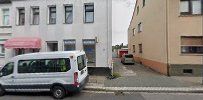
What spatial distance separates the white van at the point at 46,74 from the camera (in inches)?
446

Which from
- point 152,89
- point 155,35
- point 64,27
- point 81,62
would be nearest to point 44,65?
point 81,62

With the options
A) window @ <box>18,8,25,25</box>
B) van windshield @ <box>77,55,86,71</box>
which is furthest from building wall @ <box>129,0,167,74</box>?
window @ <box>18,8,25,25</box>

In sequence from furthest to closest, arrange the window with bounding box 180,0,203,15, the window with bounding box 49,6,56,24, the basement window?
the window with bounding box 49,6,56,24, the window with bounding box 180,0,203,15, the basement window

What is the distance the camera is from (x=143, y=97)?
1147cm

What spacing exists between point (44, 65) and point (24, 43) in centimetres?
744

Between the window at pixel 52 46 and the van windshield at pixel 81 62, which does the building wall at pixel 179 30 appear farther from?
the window at pixel 52 46

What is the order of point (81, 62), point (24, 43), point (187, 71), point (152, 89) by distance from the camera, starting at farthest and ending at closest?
point (24, 43) → point (187, 71) → point (152, 89) → point (81, 62)

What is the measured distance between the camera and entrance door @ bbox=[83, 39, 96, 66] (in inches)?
722

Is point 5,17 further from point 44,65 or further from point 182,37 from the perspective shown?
point 182,37

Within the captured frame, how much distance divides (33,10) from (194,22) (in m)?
12.8

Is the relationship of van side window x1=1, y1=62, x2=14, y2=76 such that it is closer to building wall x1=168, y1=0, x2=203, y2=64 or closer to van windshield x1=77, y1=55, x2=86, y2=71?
van windshield x1=77, y1=55, x2=86, y2=71

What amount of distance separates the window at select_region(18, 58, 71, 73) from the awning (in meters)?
6.20

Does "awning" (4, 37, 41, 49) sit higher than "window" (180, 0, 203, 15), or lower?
lower

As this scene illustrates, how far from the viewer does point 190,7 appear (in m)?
17.8
